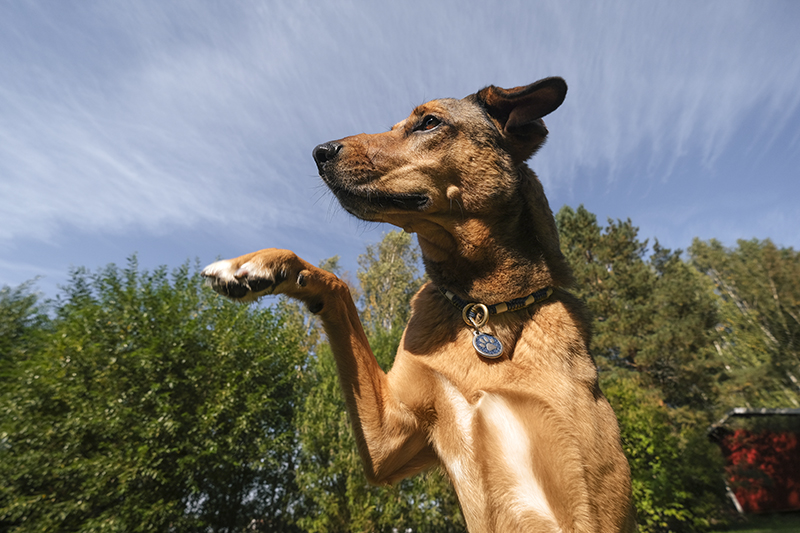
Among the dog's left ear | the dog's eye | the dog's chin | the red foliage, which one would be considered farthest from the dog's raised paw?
the red foliage

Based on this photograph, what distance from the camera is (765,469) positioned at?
21.7m

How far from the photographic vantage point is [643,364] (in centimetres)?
2117

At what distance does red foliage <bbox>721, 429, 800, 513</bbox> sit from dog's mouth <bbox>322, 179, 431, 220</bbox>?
30.0m

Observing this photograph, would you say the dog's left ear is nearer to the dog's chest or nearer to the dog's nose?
the dog's nose

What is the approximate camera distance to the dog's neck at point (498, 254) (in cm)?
220

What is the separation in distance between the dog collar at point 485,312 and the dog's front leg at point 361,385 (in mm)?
531

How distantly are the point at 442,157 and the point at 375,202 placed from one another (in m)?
0.58

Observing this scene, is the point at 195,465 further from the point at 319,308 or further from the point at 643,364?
the point at 643,364

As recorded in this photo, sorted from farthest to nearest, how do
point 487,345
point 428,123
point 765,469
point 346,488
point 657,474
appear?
point 765,469, point 657,474, point 346,488, point 428,123, point 487,345

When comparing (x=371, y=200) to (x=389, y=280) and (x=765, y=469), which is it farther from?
(x=765, y=469)

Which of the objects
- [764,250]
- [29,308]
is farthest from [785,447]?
[29,308]

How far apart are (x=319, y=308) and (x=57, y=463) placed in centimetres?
1308

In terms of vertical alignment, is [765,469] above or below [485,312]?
below

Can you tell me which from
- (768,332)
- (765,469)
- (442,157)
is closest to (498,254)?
(442,157)
